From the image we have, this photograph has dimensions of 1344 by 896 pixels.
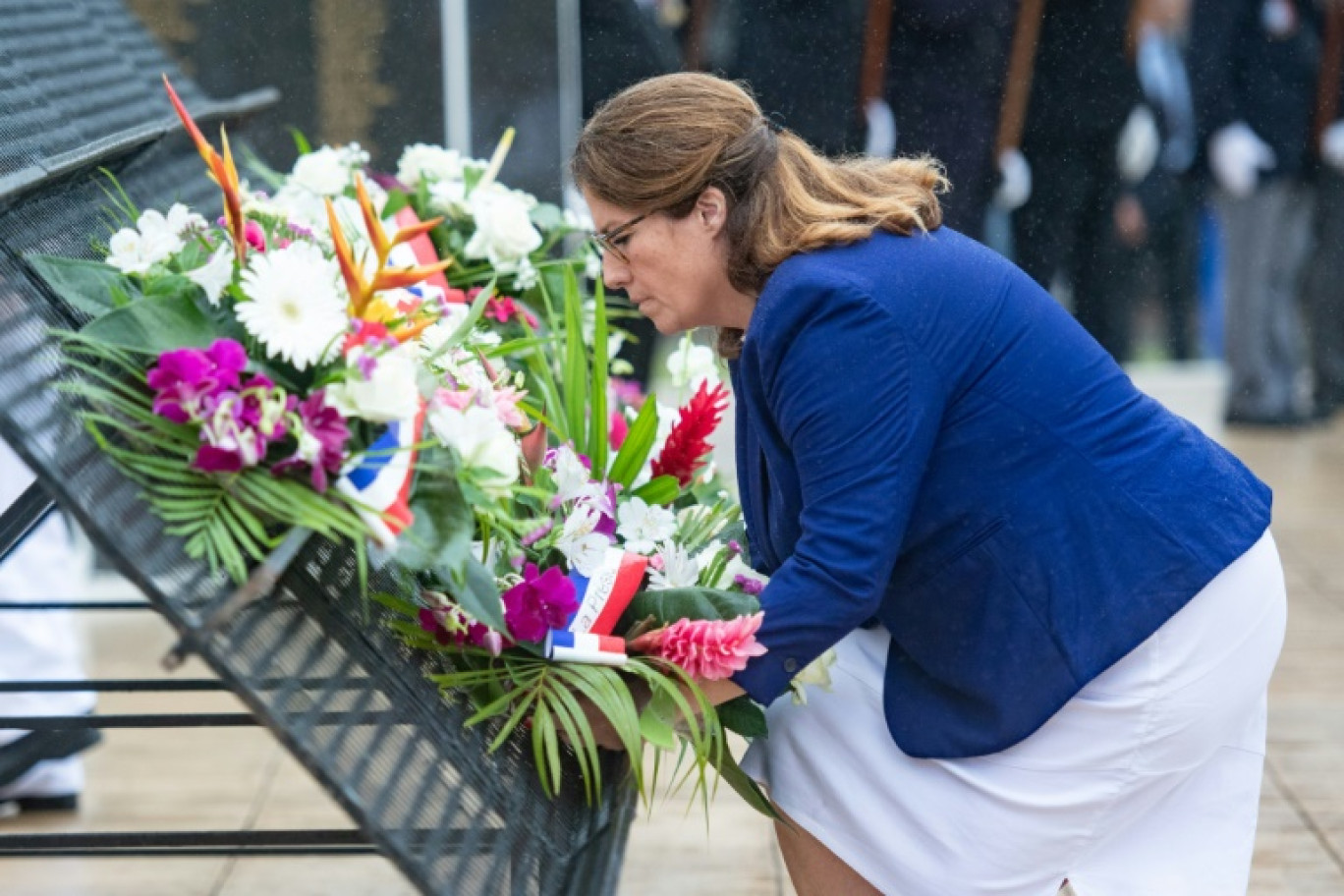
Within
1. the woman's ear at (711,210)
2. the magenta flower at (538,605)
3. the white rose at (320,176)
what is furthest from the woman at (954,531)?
Result: the white rose at (320,176)

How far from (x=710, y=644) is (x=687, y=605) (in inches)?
5.1

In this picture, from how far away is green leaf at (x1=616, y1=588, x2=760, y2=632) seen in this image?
188 centimetres

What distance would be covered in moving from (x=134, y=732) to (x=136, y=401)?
2.68 metres

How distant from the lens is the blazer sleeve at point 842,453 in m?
1.78

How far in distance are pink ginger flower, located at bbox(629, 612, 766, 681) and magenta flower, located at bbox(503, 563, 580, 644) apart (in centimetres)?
12

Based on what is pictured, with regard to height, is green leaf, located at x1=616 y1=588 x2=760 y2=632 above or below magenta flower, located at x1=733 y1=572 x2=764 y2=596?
above

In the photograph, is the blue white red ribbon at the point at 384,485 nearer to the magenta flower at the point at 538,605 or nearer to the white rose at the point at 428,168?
the magenta flower at the point at 538,605

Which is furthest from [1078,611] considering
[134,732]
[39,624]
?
[134,732]

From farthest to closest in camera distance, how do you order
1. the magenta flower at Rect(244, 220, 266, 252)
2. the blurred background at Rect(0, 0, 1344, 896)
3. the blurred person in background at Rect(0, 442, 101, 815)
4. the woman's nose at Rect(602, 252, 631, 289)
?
the blurred background at Rect(0, 0, 1344, 896), the blurred person in background at Rect(0, 442, 101, 815), the woman's nose at Rect(602, 252, 631, 289), the magenta flower at Rect(244, 220, 266, 252)

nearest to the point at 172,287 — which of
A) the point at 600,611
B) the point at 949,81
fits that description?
the point at 600,611

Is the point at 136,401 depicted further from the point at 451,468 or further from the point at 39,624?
the point at 39,624

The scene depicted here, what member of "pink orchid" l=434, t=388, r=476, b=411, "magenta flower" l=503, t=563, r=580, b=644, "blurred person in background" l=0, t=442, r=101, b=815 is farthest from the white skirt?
"blurred person in background" l=0, t=442, r=101, b=815

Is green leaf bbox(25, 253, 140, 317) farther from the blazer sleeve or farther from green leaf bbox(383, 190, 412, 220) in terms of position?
green leaf bbox(383, 190, 412, 220)

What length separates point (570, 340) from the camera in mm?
2248
